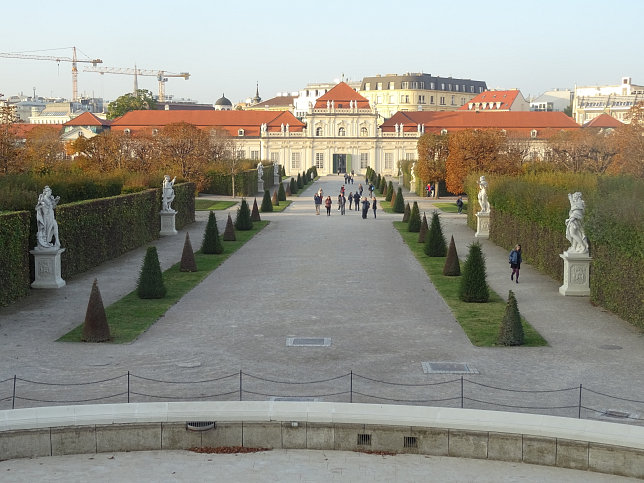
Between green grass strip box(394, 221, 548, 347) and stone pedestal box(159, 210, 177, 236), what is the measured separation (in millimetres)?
13862

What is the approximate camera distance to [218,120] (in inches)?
4245

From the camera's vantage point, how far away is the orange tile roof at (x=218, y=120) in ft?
344

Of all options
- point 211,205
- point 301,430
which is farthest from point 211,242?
point 211,205

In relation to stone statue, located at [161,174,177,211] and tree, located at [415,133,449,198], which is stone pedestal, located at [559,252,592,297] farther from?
tree, located at [415,133,449,198]

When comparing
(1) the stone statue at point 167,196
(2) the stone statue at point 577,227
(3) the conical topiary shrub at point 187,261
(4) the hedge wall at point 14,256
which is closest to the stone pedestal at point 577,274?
(2) the stone statue at point 577,227

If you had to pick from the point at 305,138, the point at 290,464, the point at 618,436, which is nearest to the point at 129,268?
the point at 290,464

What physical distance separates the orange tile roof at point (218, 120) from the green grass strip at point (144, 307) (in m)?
78.2

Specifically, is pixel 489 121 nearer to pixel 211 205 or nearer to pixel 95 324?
pixel 211 205

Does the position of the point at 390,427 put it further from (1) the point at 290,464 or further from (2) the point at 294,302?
(2) the point at 294,302

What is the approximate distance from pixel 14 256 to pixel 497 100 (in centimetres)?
13195

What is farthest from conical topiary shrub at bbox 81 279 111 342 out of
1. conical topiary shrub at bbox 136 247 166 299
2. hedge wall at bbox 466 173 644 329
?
hedge wall at bbox 466 173 644 329

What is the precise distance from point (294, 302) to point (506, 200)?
1388 centimetres

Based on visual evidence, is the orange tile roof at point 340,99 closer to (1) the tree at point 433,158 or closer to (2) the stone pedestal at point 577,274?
(1) the tree at point 433,158

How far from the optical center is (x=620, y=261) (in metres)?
19.0
